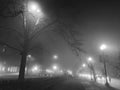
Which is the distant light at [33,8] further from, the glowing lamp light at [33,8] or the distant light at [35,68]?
the distant light at [35,68]

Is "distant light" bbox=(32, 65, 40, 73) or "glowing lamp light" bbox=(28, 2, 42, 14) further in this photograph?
"distant light" bbox=(32, 65, 40, 73)

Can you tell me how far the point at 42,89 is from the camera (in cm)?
1070

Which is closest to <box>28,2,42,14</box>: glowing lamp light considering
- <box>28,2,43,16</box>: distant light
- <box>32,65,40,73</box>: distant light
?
<box>28,2,43,16</box>: distant light

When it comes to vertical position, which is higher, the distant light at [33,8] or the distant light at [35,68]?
the distant light at [33,8]

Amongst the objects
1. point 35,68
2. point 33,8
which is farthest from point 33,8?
point 35,68

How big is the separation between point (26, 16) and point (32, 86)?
804 centimetres

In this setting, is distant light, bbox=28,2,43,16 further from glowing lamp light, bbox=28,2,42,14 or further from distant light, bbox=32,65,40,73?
distant light, bbox=32,65,40,73

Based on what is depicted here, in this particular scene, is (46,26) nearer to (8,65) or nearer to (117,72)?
(117,72)

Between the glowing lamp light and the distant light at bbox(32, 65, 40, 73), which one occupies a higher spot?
the glowing lamp light

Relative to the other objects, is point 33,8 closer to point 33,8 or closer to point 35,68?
point 33,8

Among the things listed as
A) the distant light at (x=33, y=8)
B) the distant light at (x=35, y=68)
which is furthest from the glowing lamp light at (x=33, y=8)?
the distant light at (x=35, y=68)

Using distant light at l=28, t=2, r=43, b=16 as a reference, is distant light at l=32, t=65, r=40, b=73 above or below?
below

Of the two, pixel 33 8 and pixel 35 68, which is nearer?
pixel 33 8

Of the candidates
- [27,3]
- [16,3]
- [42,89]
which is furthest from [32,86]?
[27,3]
